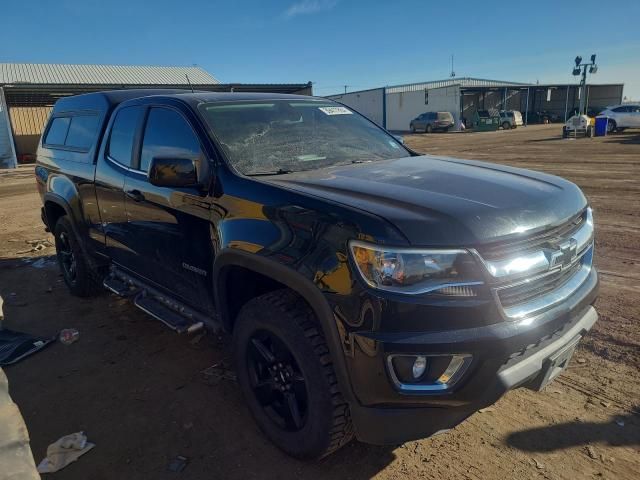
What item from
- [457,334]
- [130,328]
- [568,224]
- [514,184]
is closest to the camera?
[457,334]

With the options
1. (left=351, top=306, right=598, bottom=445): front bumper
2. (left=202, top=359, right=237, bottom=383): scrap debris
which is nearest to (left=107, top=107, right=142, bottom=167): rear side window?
(left=202, top=359, right=237, bottom=383): scrap debris

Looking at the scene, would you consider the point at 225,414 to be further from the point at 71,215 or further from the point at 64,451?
the point at 71,215

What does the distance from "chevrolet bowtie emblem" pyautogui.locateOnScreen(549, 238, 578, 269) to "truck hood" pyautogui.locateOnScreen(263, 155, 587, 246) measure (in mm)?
124

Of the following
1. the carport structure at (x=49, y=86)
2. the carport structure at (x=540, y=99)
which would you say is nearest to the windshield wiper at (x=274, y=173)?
the carport structure at (x=49, y=86)

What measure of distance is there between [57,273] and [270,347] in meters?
4.80

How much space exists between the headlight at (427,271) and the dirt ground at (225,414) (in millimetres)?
1145

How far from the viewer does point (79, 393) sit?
349 centimetres

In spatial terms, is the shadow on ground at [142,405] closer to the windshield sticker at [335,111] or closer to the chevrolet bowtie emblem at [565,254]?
the chevrolet bowtie emblem at [565,254]

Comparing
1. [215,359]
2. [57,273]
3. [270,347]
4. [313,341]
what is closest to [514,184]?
[313,341]

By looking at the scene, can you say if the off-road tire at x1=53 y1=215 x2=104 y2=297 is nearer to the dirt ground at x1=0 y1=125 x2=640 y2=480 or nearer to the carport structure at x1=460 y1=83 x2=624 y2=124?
the dirt ground at x1=0 y1=125 x2=640 y2=480

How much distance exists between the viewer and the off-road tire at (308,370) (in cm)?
230

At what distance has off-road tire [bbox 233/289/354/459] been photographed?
2305mm

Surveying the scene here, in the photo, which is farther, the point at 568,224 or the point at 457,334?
the point at 568,224

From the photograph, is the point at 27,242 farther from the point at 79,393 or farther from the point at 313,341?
the point at 313,341
